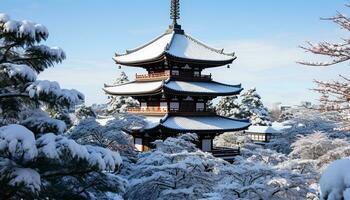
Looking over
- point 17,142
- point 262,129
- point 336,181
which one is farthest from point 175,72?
point 262,129

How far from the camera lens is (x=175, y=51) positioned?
79.5 ft

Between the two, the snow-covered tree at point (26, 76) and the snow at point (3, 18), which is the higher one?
the snow at point (3, 18)

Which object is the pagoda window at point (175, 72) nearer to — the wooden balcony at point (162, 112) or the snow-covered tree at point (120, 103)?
the wooden balcony at point (162, 112)

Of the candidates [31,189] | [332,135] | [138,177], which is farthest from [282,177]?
[332,135]

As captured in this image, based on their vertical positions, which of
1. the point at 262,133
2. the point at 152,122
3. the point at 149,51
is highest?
the point at 149,51

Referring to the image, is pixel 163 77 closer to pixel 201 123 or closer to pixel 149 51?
pixel 149 51

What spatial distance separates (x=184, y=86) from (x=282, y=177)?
12.3 metres

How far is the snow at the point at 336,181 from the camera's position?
3.94 meters

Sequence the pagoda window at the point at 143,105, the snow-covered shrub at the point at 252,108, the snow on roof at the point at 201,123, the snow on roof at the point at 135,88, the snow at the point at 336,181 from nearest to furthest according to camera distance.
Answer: the snow at the point at 336,181 → the snow on roof at the point at 201,123 → the snow on roof at the point at 135,88 → the pagoda window at the point at 143,105 → the snow-covered shrub at the point at 252,108

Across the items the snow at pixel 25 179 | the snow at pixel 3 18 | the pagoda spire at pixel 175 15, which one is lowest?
the snow at pixel 25 179

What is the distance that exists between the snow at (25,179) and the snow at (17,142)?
14.7 inches

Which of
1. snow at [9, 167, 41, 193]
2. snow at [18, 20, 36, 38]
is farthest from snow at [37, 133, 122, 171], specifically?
snow at [18, 20, 36, 38]

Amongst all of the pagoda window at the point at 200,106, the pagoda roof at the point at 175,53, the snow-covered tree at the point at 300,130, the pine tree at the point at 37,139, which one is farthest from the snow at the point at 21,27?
the snow-covered tree at the point at 300,130

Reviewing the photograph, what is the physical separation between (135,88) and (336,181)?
21.4 meters
